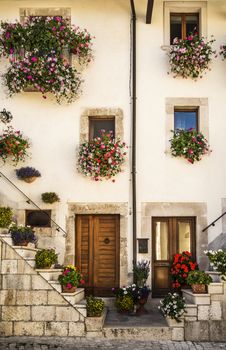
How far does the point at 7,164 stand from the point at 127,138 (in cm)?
285

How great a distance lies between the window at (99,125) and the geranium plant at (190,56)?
73.8 inches

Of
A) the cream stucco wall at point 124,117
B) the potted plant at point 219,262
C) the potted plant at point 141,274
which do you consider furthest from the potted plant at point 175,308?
the cream stucco wall at point 124,117

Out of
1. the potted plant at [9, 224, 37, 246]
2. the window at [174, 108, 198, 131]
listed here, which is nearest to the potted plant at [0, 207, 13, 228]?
the potted plant at [9, 224, 37, 246]

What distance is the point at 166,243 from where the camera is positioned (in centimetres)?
992

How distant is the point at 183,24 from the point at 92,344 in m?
7.53

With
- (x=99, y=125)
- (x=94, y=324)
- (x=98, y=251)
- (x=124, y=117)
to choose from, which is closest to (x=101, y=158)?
(x=99, y=125)

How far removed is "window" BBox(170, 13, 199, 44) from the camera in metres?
10.5

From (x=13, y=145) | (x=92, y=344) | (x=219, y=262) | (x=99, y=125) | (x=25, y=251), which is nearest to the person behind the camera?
(x=92, y=344)

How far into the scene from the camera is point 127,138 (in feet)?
33.0

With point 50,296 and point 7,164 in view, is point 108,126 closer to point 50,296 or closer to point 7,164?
point 7,164

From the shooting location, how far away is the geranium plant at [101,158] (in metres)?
9.59

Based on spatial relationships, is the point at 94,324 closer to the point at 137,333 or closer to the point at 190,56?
the point at 137,333

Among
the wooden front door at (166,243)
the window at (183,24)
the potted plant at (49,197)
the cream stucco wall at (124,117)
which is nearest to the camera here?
the potted plant at (49,197)

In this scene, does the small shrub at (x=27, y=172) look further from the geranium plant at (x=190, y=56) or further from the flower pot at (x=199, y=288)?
the flower pot at (x=199, y=288)
